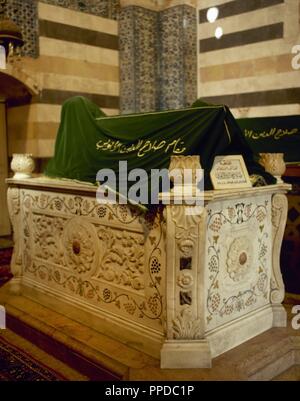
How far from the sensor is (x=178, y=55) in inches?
270

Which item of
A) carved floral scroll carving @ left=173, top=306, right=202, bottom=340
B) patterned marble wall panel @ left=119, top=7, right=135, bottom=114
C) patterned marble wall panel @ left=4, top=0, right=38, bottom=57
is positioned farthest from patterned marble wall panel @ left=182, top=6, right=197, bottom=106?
carved floral scroll carving @ left=173, top=306, right=202, bottom=340

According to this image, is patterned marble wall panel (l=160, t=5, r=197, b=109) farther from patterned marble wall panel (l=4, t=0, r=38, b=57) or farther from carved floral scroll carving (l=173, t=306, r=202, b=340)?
carved floral scroll carving (l=173, t=306, r=202, b=340)

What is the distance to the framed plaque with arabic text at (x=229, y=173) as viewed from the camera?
2.78 m

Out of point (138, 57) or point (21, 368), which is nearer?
point (21, 368)

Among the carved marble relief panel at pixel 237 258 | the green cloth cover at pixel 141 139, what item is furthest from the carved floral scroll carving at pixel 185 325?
the green cloth cover at pixel 141 139

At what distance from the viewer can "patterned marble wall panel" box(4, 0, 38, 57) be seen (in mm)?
5461

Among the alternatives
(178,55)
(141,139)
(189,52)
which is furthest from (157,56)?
(141,139)

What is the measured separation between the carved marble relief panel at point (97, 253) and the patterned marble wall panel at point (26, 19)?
8.83 ft

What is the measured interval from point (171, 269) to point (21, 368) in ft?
4.19

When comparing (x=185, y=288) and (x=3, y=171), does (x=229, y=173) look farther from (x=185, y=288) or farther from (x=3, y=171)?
(x=3, y=171)

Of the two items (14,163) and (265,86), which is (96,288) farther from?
(265,86)

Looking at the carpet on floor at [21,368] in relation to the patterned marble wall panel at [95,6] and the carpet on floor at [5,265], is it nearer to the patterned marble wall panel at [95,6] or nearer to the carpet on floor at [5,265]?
the carpet on floor at [5,265]

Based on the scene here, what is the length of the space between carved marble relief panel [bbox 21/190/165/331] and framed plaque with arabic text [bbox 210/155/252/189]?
48 cm
